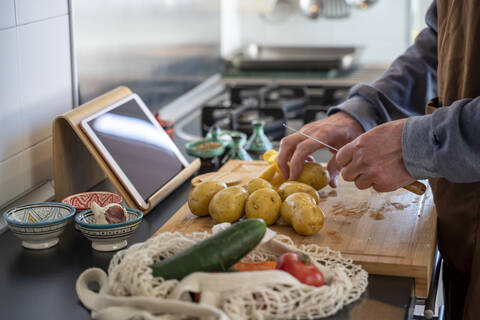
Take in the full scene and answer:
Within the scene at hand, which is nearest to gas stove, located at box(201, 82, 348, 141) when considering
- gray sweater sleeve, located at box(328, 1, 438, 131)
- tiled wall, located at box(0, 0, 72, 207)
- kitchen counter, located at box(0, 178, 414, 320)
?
gray sweater sleeve, located at box(328, 1, 438, 131)

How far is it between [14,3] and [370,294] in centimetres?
97

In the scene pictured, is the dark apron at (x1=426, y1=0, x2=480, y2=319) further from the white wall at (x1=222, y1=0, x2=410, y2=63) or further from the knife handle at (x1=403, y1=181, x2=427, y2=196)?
the white wall at (x1=222, y1=0, x2=410, y2=63)

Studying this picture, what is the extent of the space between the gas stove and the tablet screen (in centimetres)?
63

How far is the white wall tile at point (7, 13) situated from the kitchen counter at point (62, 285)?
0.45m

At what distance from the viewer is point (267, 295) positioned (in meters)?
0.95

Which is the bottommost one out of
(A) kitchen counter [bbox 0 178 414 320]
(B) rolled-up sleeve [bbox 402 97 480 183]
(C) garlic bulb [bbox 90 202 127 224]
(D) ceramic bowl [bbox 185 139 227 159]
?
(A) kitchen counter [bbox 0 178 414 320]

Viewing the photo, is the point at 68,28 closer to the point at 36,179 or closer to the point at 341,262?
the point at 36,179

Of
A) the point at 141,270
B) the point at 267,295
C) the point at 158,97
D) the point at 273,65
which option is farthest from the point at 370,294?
the point at 273,65

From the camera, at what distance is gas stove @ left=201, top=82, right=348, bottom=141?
2.34 metres

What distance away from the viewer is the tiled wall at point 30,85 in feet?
4.68

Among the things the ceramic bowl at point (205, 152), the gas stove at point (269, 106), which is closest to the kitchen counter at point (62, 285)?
the ceramic bowl at point (205, 152)

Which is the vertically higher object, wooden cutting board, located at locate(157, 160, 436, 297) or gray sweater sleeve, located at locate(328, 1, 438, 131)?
gray sweater sleeve, located at locate(328, 1, 438, 131)

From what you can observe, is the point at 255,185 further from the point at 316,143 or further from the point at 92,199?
the point at 92,199

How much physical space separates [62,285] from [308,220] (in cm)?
47
